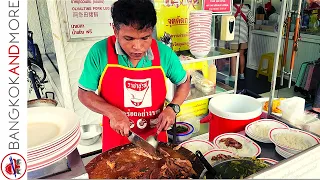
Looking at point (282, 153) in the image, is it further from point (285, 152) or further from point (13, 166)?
point (13, 166)

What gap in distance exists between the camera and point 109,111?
130 cm

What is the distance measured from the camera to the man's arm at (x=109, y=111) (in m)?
1.16

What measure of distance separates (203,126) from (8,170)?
3.06 m

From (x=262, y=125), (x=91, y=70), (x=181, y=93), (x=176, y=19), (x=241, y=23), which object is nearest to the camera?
(x=262, y=125)

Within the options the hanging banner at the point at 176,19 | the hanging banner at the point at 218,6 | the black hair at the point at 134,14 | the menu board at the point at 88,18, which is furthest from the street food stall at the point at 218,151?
the hanging banner at the point at 218,6

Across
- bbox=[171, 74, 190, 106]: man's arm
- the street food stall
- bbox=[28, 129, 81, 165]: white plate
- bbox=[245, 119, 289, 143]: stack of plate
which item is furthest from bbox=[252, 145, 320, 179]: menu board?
bbox=[171, 74, 190, 106]: man's arm

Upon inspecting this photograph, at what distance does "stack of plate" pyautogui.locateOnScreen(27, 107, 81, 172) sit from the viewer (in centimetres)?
72

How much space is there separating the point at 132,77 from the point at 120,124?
418mm

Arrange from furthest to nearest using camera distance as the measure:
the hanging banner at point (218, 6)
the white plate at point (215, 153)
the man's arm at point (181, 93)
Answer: the hanging banner at point (218, 6), the man's arm at point (181, 93), the white plate at point (215, 153)

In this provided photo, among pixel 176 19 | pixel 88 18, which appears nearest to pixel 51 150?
pixel 88 18

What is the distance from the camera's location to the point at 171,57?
1.58 metres

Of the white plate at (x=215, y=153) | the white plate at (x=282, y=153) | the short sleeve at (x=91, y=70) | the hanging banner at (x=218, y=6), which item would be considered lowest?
the white plate at (x=282, y=153)

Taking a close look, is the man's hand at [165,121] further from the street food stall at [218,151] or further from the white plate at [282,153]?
the white plate at [282,153]

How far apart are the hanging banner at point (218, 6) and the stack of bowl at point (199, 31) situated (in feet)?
1.18
